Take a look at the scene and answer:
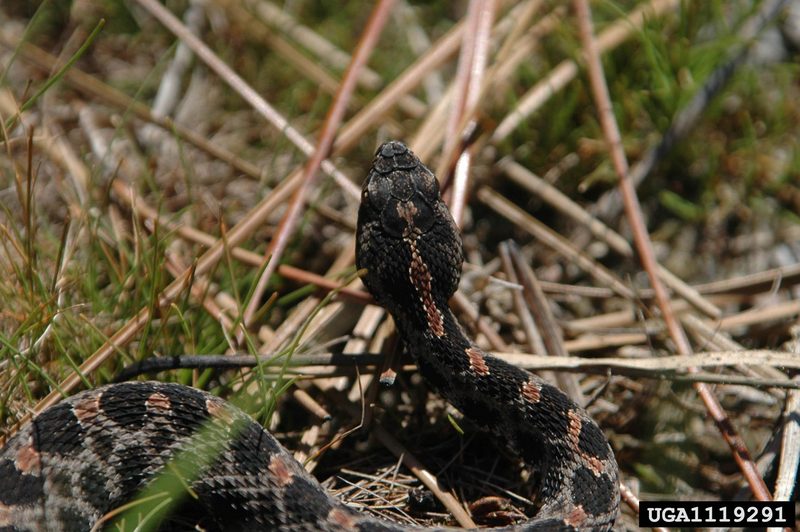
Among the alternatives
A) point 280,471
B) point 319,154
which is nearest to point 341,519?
point 280,471

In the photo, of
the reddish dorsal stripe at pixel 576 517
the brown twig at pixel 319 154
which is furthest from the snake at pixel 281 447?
the brown twig at pixel 319 154

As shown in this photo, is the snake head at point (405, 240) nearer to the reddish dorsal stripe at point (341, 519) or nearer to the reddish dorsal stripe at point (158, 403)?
the reddish dorsal stripe at point (341, 519)

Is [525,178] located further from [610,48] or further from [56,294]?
[56,294]

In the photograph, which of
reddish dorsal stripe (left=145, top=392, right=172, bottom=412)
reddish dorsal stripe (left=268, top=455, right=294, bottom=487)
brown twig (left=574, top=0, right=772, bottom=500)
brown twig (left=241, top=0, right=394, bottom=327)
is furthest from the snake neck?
reddish dorsal stripe (left=145, top=392, right=172, bottom=412)

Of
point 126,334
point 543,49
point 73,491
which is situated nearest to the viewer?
point 73,491

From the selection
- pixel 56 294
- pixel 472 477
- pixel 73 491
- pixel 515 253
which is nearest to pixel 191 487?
pixel 73 491

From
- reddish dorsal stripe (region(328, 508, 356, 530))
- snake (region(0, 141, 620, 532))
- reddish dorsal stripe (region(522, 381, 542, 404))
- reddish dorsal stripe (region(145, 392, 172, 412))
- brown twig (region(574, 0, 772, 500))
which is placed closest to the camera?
reddish dorsal stripe (region(328, 508, 356, 530))

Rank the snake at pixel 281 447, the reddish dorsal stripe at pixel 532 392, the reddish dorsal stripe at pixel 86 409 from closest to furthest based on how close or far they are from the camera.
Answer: the snake at pixel 281 447 < the reddish dorsal stripe at pixel 86 409 < the reddish dorsal stripe at pixel 532 392

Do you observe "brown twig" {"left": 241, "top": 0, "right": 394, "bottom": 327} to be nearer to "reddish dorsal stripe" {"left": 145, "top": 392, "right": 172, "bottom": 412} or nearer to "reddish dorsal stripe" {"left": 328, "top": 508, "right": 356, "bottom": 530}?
"reddish dorsal stripe" {"left": 145, "top": 392, "right": 172, "bottom": 412}
